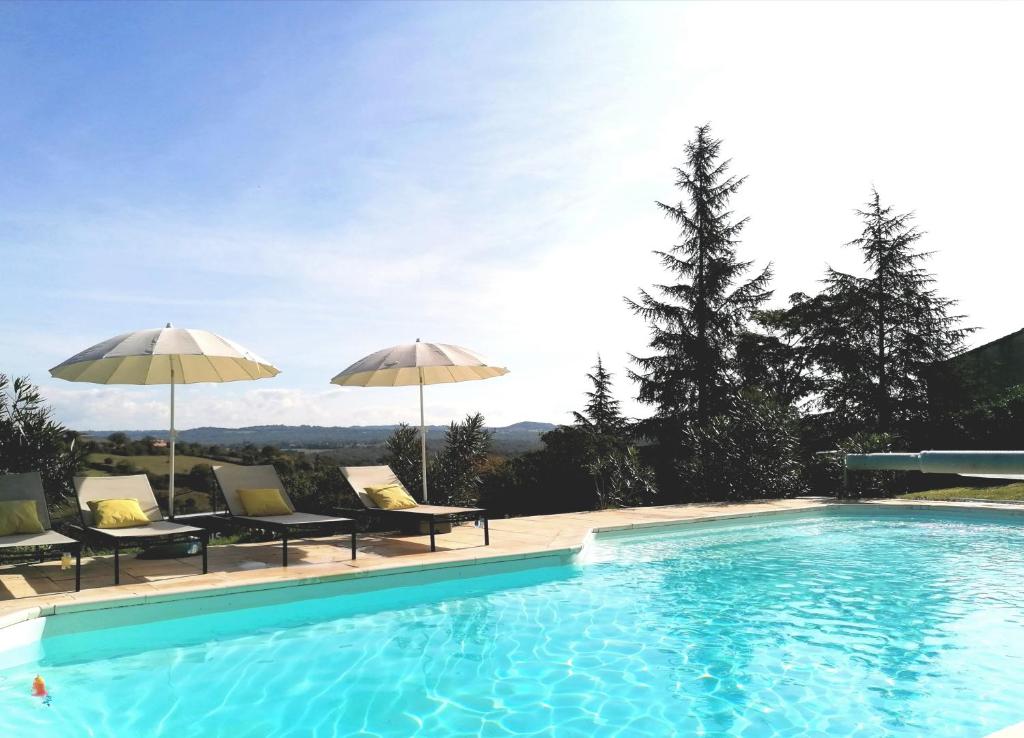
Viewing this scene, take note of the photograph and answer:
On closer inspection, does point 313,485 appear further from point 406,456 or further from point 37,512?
point 37,512

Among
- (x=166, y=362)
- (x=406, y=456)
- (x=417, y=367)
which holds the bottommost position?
(x=406, y=456)

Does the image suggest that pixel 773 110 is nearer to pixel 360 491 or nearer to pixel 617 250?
pixel 617 250

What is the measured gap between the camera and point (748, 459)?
1452 cm

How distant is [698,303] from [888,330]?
642 cm

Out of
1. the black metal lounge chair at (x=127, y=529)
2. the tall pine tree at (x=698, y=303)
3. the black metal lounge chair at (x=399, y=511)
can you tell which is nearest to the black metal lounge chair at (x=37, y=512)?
the black metal lounge chair at (x=127, y=529)

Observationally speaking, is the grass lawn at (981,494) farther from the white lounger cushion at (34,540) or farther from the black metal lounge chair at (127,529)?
the white lounger cushion at (34,540)

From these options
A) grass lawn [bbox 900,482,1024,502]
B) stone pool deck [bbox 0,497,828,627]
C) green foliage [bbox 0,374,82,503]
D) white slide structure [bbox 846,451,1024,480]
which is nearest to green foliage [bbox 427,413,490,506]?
stone pool deck [bbox 0,497,828,627]

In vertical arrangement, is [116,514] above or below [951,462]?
above

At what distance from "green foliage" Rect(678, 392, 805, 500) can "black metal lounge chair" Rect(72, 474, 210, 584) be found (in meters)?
10.1

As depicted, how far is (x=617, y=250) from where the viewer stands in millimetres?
15609

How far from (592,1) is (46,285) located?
988 centimetres

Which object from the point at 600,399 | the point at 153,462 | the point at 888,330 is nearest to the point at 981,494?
the point at 888,330

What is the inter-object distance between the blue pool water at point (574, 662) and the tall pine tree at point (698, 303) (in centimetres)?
1466

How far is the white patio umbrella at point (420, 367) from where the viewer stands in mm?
9594
